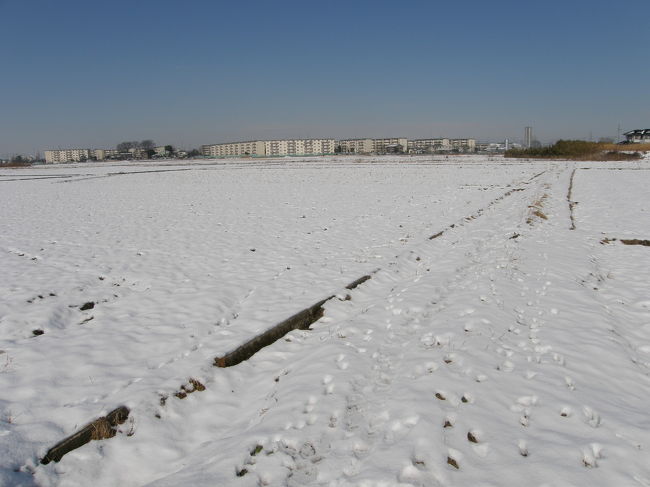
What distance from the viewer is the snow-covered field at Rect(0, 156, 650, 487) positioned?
4238 mm

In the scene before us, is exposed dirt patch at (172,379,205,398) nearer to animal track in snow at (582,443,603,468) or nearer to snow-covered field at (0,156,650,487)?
snow-covered field at (0,156,650,487)

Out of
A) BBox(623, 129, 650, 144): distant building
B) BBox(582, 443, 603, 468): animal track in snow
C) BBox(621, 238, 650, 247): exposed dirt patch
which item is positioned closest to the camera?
BBox(582, 443, 603, 468): animal track in snow

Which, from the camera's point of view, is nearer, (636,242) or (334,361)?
(334,361)

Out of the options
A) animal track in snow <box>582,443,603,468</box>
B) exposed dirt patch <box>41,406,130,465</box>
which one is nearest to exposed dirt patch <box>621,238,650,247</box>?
animal track in snow <box>582,443,603,468</box>

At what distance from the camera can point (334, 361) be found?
6.24 meters

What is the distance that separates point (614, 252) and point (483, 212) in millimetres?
7913

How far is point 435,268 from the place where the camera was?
1118 cm

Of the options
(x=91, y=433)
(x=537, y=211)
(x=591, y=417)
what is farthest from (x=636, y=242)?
(x=91, y=433)

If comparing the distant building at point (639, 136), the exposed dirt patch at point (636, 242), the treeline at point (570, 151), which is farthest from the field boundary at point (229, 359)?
the distant building at point (639, 136)

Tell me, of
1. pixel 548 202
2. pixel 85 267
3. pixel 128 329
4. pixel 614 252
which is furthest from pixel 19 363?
pixel 548 202

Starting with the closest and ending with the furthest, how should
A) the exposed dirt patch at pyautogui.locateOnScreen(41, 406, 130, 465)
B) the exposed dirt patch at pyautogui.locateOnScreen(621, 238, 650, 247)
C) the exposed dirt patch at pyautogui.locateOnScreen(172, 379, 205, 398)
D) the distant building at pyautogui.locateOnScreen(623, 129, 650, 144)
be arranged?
the exposed dirt patch at pyautogui.locateOnScreen(41, 406, 130, 465), the exposed dirt patch at pyautogui.locateOnScreen(172, 379, 205, 398), the exposed dirt patch at pyautogui.locateOnScreen(621, 238, 650, 247), the distant building at pyautogui.locateOnScreen(623, 129, 650, 144)

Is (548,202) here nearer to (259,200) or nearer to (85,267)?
(259,200)

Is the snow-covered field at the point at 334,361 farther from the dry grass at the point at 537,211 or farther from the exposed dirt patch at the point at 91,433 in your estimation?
the dry grass at the point at 537,211

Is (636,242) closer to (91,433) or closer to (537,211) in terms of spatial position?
(537,211)
